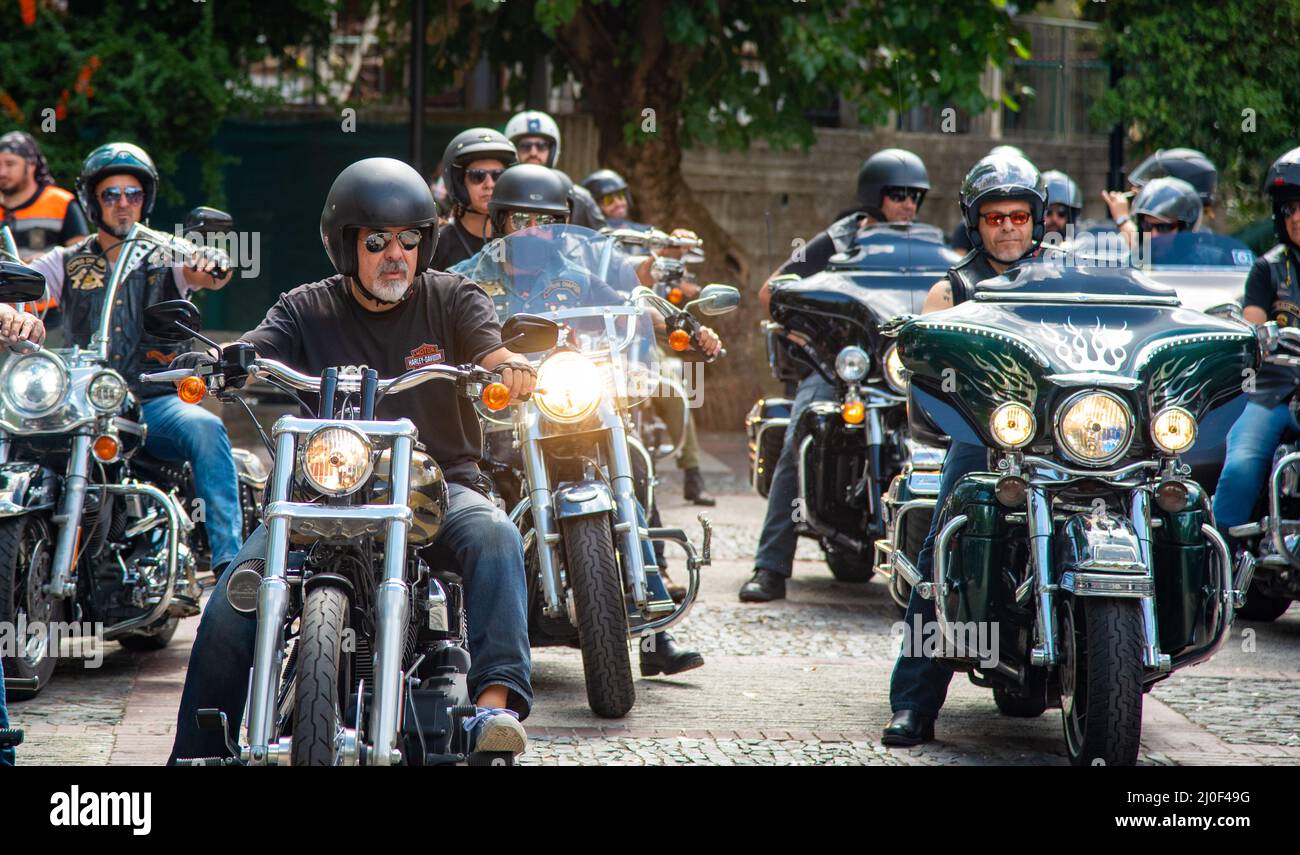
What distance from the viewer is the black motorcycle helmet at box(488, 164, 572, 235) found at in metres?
6.91

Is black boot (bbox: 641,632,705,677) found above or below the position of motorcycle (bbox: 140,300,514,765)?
below

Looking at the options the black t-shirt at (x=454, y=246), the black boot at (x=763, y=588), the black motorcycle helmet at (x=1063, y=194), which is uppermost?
the black motorcycle helmet at (x=1063, y=194)

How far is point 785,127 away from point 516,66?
252cm

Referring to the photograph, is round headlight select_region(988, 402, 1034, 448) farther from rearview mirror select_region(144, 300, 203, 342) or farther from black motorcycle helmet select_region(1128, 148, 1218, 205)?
black motorcycle helmet select_region(1128, 148, 1218, 205)

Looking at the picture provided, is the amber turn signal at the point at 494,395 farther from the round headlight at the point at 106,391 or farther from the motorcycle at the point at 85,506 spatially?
the round headlight at the point at 106,391

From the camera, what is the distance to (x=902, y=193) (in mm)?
8859

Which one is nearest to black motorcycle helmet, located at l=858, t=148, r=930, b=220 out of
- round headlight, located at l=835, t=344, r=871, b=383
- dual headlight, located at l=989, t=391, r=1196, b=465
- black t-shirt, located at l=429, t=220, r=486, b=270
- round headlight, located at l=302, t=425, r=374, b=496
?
round headlight, located at l=835, t=344, r=871, b=383

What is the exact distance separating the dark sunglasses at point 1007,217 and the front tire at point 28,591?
11.3ft

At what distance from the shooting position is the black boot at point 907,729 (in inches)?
224

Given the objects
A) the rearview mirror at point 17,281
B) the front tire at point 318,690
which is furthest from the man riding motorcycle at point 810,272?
the front tire at point 318,690

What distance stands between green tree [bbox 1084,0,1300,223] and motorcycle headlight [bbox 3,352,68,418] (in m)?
10.5

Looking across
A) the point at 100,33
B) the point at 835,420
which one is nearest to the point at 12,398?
the point at 835,420
